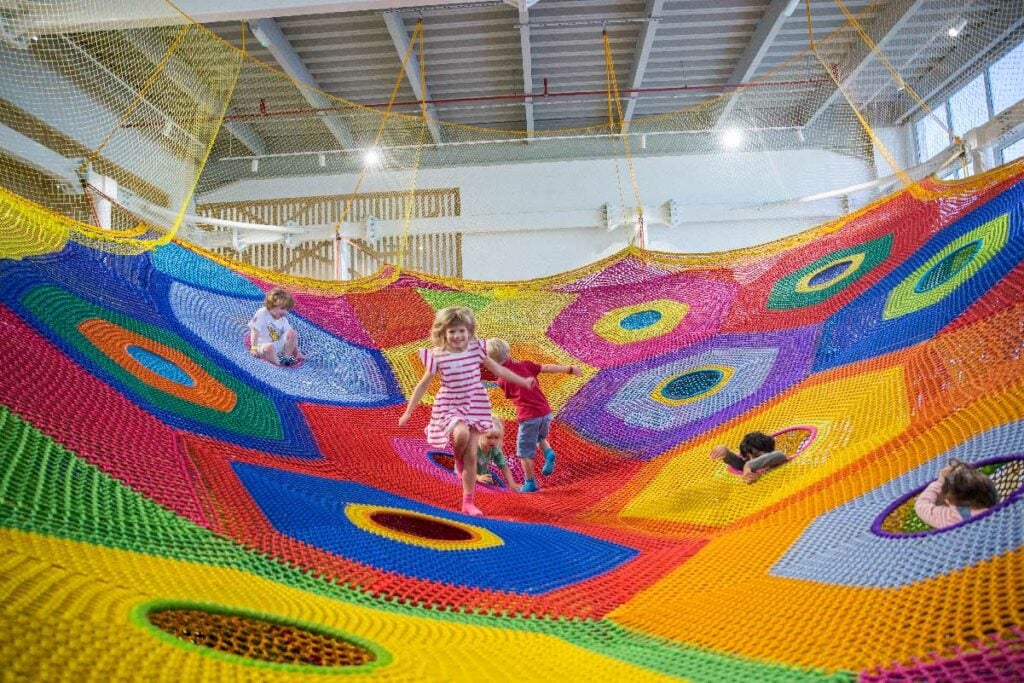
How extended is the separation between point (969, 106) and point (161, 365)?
7994 millimetres

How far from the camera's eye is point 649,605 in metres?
1.48

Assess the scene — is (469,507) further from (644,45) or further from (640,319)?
(644,45)

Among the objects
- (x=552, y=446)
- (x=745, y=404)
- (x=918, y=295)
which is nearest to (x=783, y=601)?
(x=745, y=404)

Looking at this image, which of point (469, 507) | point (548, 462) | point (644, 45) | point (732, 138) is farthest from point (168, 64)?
point (732, 138)

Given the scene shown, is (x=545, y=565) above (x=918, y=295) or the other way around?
the other way around

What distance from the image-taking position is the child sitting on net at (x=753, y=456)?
2.30 m

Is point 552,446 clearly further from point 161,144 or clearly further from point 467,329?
point 161,144

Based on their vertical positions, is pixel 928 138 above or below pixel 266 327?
above

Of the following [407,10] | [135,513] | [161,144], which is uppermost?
[407,10]

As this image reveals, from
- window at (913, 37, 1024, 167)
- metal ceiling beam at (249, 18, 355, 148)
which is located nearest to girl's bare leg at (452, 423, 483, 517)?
metal ceiling beam at (249, 18, 355, 148)

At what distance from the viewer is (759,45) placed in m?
7.24

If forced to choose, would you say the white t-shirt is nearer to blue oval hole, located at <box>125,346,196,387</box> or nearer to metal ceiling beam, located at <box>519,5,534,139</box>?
blue oval hole, located at <box>125,346,196,387</box>

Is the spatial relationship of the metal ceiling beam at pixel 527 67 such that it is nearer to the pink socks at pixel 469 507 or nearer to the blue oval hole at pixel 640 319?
the blue oval hole at pixel 640 319

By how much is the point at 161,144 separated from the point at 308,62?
2857 millimetres
